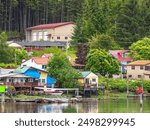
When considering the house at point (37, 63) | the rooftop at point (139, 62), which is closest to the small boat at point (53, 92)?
the house at point (37, 63)

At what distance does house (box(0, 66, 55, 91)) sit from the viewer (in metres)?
34.0

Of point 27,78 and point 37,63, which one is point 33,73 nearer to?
point 27,78

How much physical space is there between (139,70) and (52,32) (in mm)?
15561

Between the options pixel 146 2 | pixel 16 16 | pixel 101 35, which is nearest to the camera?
pixel 101 35

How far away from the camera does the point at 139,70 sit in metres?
39.5

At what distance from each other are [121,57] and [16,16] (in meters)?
18.2

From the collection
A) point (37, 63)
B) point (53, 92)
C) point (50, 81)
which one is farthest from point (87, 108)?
point (37, 63)

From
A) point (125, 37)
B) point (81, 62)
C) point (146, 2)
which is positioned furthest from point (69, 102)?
point (146, 2)

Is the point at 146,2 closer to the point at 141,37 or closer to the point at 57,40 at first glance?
the point at 141,37

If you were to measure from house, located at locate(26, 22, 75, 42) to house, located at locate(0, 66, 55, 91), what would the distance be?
16895 mm

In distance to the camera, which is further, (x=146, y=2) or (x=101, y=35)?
(x=146, y=2)

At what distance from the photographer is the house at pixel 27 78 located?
112 ft

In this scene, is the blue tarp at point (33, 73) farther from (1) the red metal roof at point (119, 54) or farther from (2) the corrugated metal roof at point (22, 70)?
(1) the red metal roof at point (119, 54)

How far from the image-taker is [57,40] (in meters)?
53.0
